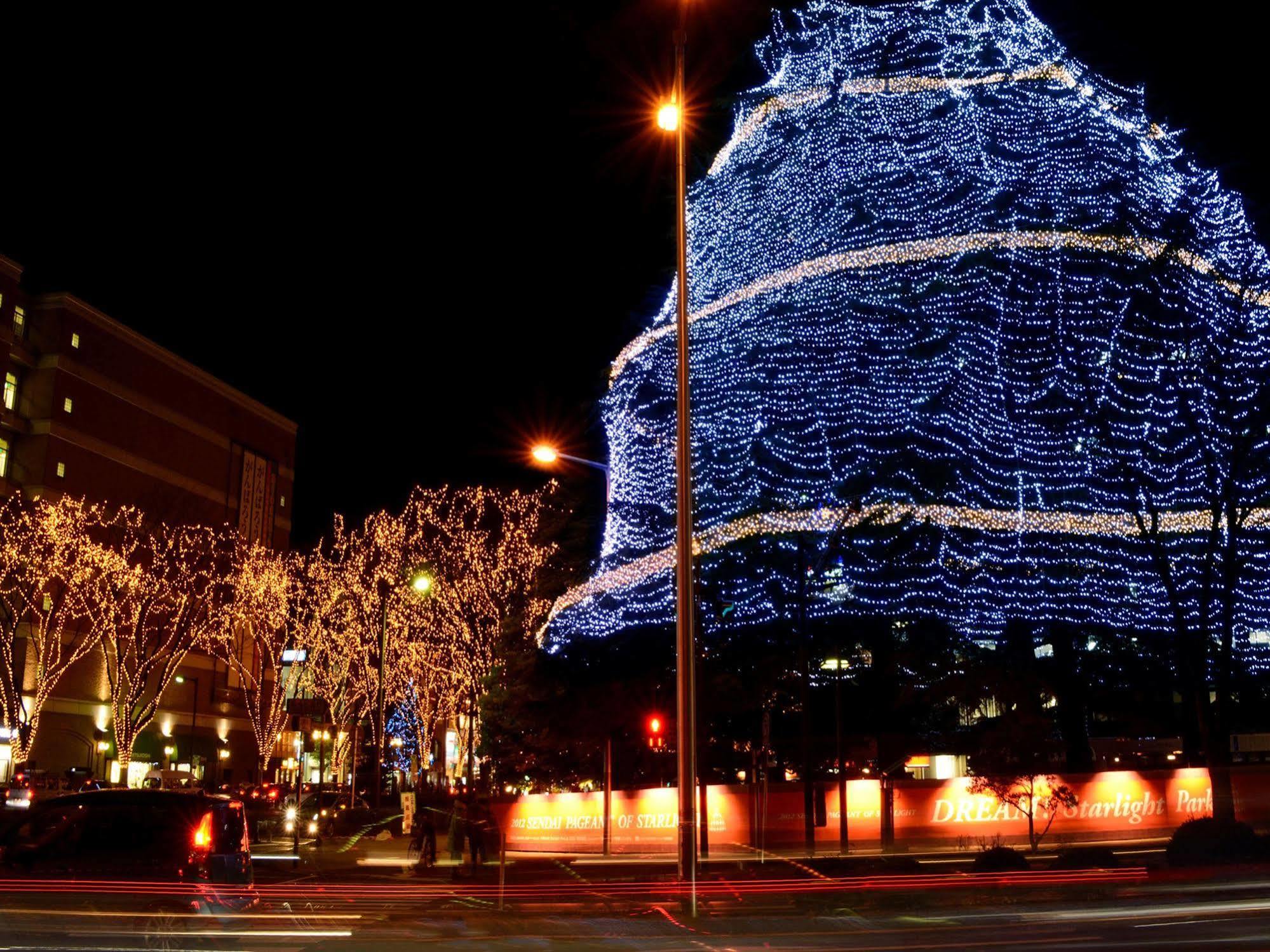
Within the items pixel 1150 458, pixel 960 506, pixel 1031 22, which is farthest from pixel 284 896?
pixel 1031 22

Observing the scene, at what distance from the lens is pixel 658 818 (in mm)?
30516

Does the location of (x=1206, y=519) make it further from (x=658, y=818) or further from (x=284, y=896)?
(x=284, y=896)

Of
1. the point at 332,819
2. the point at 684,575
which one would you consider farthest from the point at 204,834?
the point at 332,819

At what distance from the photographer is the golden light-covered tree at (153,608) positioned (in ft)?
185

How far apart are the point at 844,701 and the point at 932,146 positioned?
15.7m

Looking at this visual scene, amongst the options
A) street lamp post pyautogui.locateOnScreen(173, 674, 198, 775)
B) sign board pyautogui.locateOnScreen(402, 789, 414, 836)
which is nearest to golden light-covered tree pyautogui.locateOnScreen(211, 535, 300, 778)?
street lamp post pyautogui.locateOnScreen(173, 674, 198, 775)

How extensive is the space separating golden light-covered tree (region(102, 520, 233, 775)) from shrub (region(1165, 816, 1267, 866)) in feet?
147

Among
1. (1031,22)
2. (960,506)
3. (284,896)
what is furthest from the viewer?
(1031,22)

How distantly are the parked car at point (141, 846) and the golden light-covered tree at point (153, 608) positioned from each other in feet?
144

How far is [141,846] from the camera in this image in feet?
43.1

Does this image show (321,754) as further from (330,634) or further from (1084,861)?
(1084,861)

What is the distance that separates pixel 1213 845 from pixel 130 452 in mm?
65594

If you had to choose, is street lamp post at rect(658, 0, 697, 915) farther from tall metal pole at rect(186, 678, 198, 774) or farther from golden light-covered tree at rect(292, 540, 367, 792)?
tall metal pole at rect(186, 678, 198, 774)

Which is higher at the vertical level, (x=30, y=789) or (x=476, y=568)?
(x=476, y=568)
